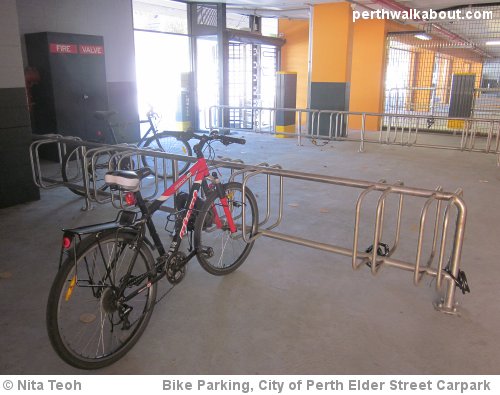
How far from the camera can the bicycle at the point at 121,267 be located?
1987 mm

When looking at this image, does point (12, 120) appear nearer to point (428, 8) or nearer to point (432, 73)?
point (428, 8)

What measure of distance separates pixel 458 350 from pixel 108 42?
7787 millimetres

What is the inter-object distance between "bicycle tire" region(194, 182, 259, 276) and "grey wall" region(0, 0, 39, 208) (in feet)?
7.94

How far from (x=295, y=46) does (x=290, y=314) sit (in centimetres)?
1245

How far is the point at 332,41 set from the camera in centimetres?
930

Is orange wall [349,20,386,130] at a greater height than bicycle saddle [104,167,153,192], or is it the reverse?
orange wall [349,20,386,130]

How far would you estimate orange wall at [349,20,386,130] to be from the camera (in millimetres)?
11086

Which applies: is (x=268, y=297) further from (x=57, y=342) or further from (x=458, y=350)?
(x=57, y=342)

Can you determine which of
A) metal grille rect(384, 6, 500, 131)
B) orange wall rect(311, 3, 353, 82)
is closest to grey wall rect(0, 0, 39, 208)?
orange wall rect(311, 3, 353, 82)

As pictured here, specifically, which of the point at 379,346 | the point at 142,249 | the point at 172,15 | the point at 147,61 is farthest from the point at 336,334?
the point at 147,61

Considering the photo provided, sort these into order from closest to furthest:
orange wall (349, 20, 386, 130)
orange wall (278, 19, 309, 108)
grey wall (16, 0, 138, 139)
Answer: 1. grey wall (16, 0, 138, 139)
2. orange wall (349, 20, 386, 130)
3. orange wall (278, 19, 309, 108)

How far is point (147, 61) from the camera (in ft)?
36.0

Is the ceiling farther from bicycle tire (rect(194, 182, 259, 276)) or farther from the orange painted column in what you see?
bicycle tire (rect(194, 182, 259, 276))
